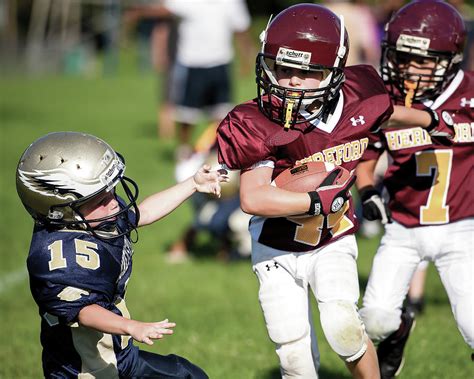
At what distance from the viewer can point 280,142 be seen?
141 inches

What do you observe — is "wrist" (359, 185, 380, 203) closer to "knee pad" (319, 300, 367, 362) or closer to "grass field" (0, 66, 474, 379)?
"knee pad" (319, 300, 367, 362)

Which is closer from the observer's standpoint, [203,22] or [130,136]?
[203,22]

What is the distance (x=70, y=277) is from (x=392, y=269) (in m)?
1.78

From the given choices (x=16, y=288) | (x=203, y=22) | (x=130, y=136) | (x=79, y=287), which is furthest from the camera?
(x=130, y=136)

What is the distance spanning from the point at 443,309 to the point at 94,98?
15755 millimetres

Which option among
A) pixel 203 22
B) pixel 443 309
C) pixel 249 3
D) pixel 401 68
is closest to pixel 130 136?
pixel 203 22

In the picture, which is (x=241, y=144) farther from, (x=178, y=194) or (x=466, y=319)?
(x=466, y=319)

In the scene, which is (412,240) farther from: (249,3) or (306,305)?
(249,3)

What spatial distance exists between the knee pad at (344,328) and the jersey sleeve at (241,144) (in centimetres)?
71

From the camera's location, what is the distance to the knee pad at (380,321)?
417 cm

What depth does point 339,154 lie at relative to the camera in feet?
12.3

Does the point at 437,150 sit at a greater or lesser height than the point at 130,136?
greater

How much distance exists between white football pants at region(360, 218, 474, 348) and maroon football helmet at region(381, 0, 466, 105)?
2.29 ft

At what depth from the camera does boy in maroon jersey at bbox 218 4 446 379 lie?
3543 millimetres
